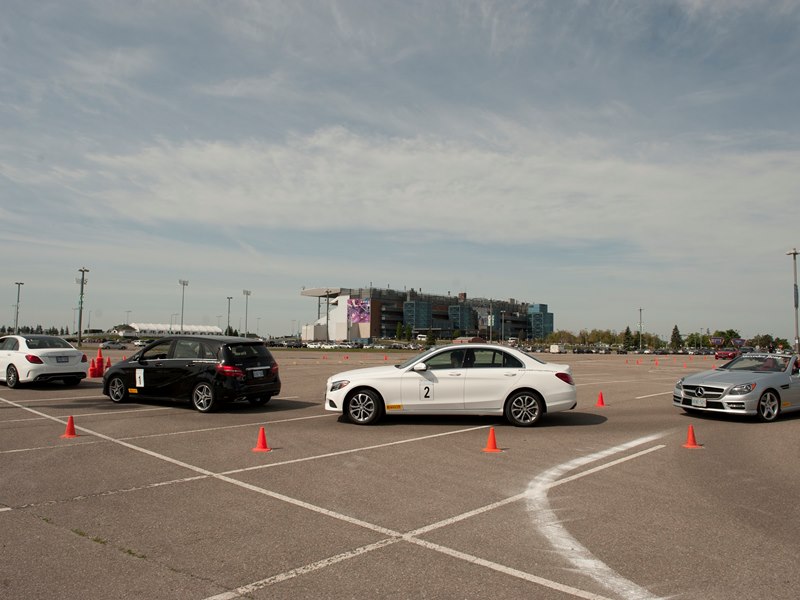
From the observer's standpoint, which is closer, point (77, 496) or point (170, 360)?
point (77, 496)

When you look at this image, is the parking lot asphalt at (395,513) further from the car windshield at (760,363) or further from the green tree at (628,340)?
the green tree at (628,340)

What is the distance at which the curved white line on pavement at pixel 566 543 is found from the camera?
4297 millimetres

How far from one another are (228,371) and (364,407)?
135 inches

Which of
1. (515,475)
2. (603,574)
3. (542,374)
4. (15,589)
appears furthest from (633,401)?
(15,589)

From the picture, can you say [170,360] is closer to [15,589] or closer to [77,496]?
[77,496]

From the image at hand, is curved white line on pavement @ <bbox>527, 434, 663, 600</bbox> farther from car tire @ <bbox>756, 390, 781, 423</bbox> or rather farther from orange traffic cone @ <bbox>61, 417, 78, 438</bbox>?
orange traffic cone @ <bbox>61, 417, 78, 438</bbox>

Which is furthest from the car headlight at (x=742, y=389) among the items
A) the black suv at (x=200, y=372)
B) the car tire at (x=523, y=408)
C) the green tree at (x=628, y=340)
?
the green tree at (x=628, y=340)

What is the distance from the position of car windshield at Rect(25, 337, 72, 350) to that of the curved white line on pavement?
15278mm

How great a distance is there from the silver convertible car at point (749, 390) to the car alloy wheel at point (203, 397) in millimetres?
9735

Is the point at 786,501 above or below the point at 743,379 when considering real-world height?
below

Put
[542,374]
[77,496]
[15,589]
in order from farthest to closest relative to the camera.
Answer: [542,374], [77,496], [15,589]

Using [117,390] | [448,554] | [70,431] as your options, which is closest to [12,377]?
[117,390]

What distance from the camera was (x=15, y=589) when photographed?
4.19 metres

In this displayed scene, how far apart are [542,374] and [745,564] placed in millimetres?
6782
